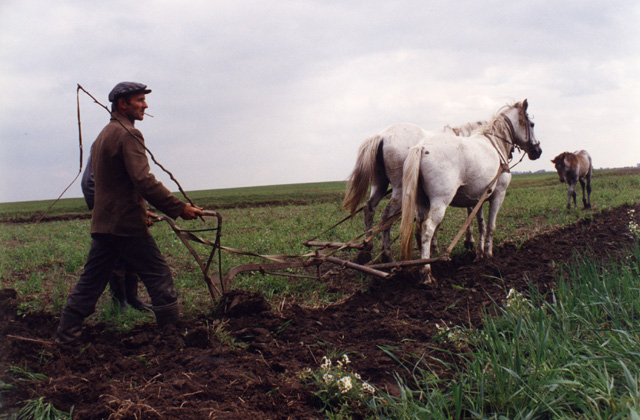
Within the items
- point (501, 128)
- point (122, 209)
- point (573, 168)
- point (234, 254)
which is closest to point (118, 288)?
point (122, 209)

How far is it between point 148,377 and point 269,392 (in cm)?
87

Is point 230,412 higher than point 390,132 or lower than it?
lower

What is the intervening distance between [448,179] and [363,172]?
5.19 feet

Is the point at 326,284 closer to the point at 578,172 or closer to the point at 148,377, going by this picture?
the point at 148,377

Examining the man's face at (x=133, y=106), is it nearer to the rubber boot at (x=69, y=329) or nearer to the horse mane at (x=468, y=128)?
the rubber boot at (x=69, y=329)

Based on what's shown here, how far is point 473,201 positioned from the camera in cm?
634

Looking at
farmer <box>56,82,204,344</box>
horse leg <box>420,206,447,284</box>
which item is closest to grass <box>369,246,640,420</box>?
horse leg <box>420,206,447,284</box>

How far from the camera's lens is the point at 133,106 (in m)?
3.84

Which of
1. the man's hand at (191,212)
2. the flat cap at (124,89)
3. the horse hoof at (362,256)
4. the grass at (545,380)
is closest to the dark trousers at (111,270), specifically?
the man's hand at (191,212)

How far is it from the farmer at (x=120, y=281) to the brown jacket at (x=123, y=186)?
3.46 ft

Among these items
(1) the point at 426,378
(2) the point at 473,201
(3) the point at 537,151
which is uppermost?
(3) the point at 537,151

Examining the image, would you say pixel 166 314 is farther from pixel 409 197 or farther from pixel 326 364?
pixel 409 197

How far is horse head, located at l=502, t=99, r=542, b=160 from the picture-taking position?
24.2 ft

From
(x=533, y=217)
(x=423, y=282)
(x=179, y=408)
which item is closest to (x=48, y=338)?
(x=179, y=408)
